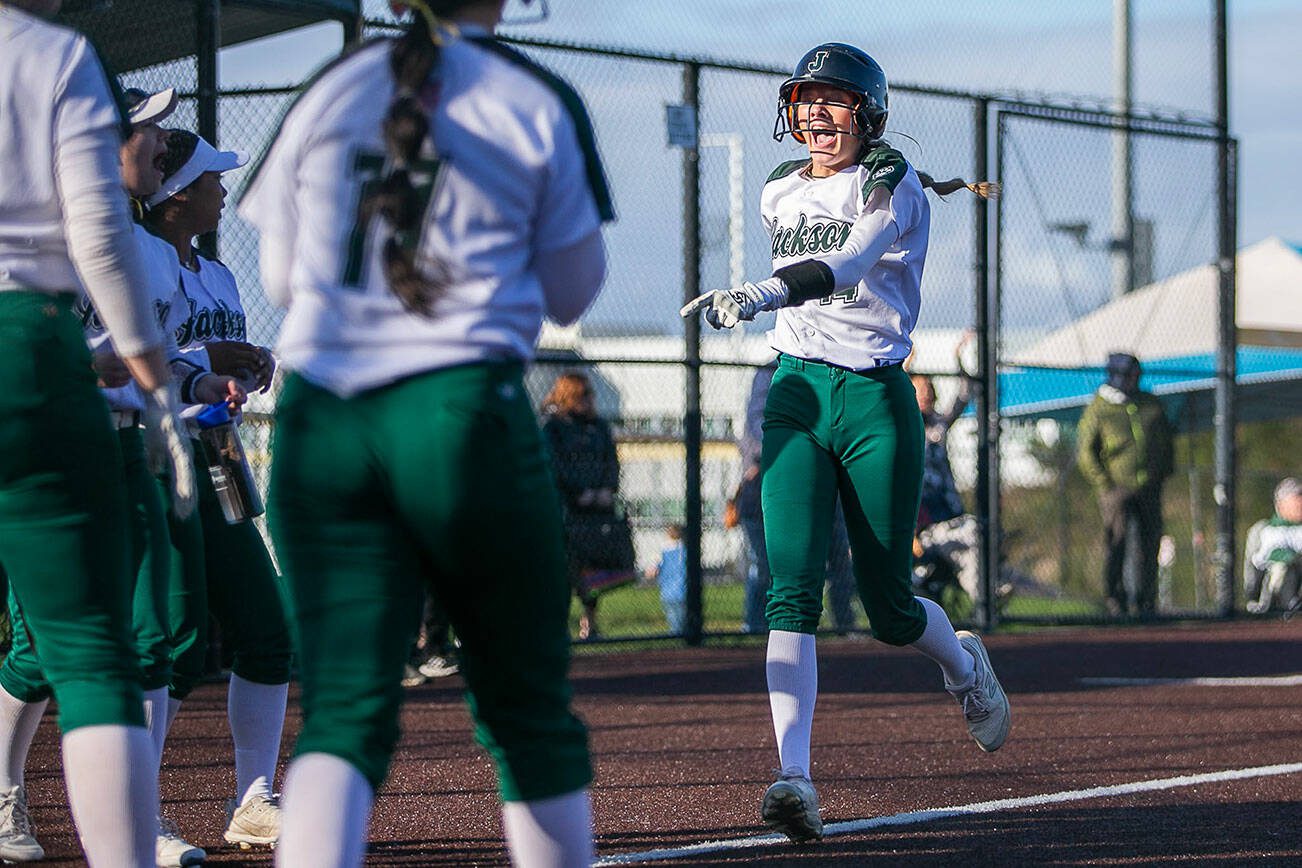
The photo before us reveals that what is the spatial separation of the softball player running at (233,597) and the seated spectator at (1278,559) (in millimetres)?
11355

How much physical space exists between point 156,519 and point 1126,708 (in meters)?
5.35

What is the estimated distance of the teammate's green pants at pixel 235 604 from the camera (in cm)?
468

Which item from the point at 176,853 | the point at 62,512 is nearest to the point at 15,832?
the point at 176,853

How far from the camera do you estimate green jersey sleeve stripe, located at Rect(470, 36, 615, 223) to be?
2689 millimetres

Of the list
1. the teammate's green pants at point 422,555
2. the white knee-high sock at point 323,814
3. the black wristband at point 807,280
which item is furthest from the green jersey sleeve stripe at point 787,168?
the white knee-high sock at point 323,814

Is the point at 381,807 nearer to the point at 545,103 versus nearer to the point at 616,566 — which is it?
the point at 545,103

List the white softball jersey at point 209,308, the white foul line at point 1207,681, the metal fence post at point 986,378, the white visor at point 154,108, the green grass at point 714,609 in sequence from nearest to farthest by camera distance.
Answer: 1. the white visor at point 154,108
2. the white softball jersey at point 209,308
3. the white foul line at point 1207,681
4. the green grass at point 714,609
5. the metal fence post at point 986,378

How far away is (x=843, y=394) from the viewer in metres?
5.00

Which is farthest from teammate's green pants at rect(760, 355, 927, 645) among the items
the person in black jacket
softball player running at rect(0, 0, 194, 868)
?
the person in black jacket

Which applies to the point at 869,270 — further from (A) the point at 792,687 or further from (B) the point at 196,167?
(B) the point at 196,167

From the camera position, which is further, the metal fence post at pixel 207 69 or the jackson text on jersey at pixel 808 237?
the metal fence post at pixel 207 69

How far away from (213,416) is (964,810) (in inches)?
100

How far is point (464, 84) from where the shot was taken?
264 centimetres

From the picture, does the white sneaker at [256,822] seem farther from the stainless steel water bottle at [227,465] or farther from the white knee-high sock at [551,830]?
the white knee-high sock at [551,830]
